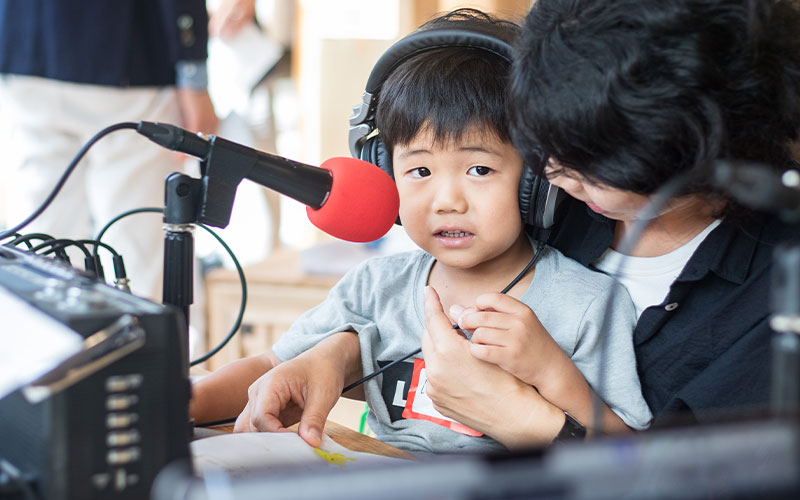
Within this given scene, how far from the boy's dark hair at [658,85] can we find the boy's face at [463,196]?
8.8 inches

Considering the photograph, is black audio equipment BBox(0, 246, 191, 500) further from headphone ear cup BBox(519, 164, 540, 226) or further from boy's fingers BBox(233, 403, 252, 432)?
headphone ear cup BBox(519, 164, 540, 226)

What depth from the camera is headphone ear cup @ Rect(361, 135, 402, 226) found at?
1147 mm

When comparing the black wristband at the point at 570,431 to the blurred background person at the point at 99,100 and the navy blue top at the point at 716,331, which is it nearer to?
the navy blue top at the point at 716,331

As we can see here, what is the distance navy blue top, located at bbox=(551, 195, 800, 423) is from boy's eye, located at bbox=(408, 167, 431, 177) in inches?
13.6

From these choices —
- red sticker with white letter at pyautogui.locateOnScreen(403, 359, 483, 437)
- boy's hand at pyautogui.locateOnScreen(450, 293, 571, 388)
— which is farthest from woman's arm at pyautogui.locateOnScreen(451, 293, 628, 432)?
red sticker with white letter at pyautogui.locateOnScreen(403, 359, 483, 437)

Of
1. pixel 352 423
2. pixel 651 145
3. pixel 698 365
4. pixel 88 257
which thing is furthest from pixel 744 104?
pixel 352 423

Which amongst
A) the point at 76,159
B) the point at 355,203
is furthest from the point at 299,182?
the point at 76,159

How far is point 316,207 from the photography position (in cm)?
83

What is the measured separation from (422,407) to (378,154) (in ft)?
1.19

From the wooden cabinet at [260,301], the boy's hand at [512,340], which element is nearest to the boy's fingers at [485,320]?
the boy's hand at [512,340]

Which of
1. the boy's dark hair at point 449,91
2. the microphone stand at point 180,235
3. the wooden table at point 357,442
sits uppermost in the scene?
the boy's dark hair at point 449,91

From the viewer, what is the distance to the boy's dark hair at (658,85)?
74 centimetres

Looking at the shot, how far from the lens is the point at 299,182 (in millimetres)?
798

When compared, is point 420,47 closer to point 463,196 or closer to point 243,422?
point 463,196
